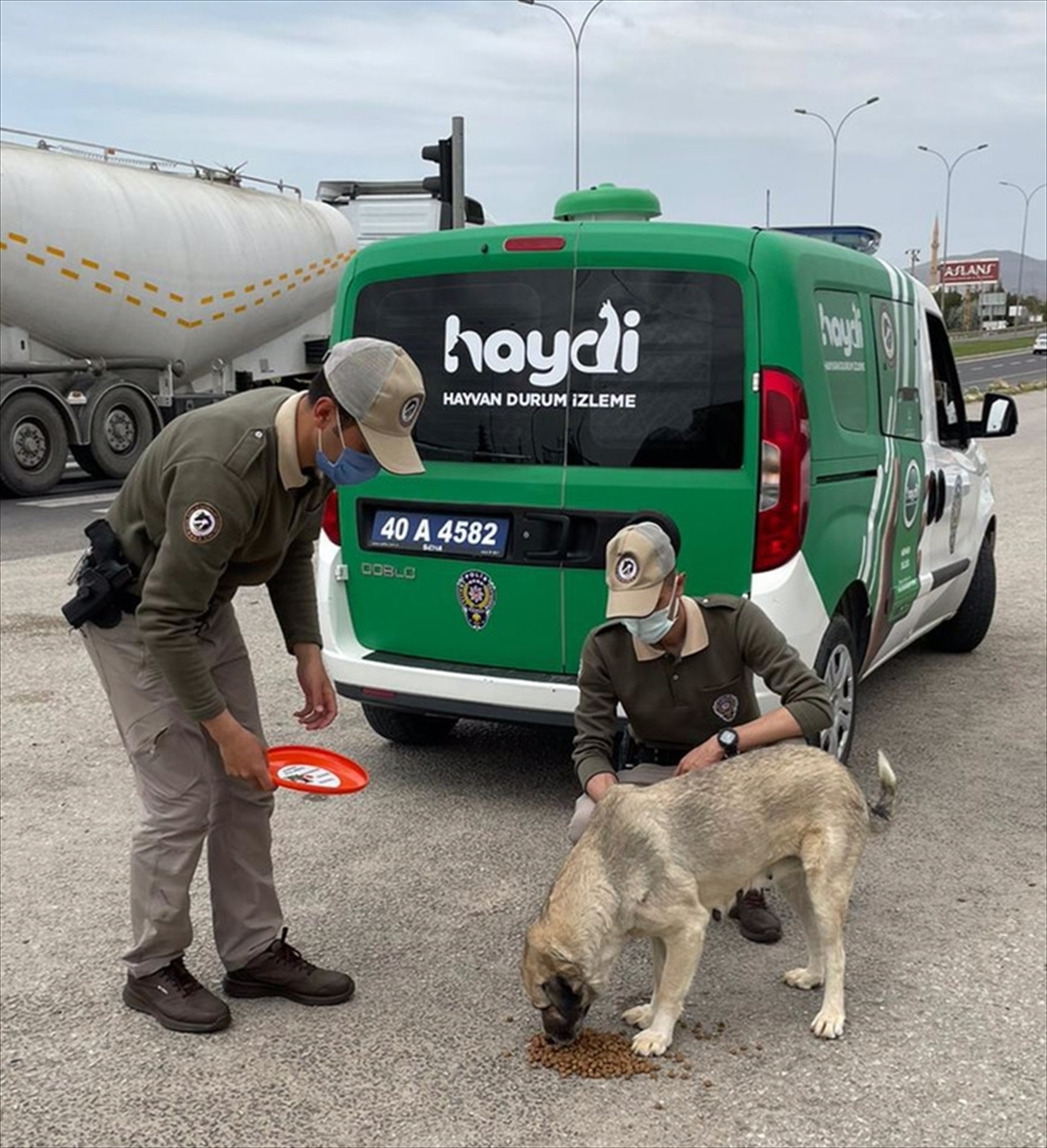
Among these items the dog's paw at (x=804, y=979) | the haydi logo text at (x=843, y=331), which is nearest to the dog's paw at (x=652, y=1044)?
the dog's paw at (x=804, y=979)

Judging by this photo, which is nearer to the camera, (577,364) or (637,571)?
(637,571)

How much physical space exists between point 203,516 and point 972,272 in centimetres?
10753

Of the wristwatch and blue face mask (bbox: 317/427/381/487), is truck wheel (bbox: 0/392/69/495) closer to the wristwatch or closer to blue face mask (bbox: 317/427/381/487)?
blue face mask (bbox: 317/427/381/487)

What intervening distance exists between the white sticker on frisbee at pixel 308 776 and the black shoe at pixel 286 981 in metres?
0.49

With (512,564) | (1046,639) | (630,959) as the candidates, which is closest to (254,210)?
(1046,639)

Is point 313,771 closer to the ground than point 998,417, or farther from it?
closer to the ground

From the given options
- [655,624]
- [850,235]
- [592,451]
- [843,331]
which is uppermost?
[850,235]

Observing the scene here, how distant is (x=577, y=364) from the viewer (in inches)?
177

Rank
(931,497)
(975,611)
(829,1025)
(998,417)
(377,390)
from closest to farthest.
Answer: (377,390) < (829,1025) < (931,497) < (998,417) < (975,611)

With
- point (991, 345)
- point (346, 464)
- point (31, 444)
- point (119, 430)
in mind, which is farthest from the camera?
point (991, 345)

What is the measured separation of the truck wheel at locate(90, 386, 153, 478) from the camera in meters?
15.0

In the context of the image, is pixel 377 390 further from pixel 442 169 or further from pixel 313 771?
pixel 442 169

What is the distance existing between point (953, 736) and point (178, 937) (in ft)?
12.4

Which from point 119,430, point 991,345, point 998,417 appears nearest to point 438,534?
point 998,417
